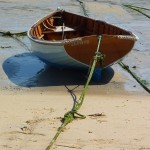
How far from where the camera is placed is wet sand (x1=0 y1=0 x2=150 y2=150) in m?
7.32

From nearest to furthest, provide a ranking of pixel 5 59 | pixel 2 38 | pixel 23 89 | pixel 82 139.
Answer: pixel 82 139 → pixel 23 89 → pixel 5 59 → pixel 2 38

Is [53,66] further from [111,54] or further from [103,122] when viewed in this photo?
[103,122]

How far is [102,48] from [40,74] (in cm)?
166

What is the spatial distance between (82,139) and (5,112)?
1.76 meters

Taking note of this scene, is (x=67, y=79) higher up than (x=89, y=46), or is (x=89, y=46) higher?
(x=89, y=46)

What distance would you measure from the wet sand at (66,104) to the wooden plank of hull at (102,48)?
56 cm

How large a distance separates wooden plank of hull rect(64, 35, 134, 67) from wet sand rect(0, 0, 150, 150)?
1.84 feet

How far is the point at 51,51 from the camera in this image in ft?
34.2

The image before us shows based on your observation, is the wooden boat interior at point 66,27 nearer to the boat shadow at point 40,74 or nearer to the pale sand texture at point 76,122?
the boat shadow at point 40,74

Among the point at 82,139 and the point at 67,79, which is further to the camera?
the point at 67,79

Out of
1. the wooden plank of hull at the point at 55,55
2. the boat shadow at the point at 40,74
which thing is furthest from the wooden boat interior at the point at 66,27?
the boat shadow at the point at 40,74

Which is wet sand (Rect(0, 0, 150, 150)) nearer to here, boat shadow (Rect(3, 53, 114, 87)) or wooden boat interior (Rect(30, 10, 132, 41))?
boat shadow (Rect(3, 53, 114, 87))

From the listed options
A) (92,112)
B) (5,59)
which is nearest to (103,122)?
(92,112)

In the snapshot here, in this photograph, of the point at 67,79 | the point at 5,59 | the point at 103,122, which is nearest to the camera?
the point at 103,122
